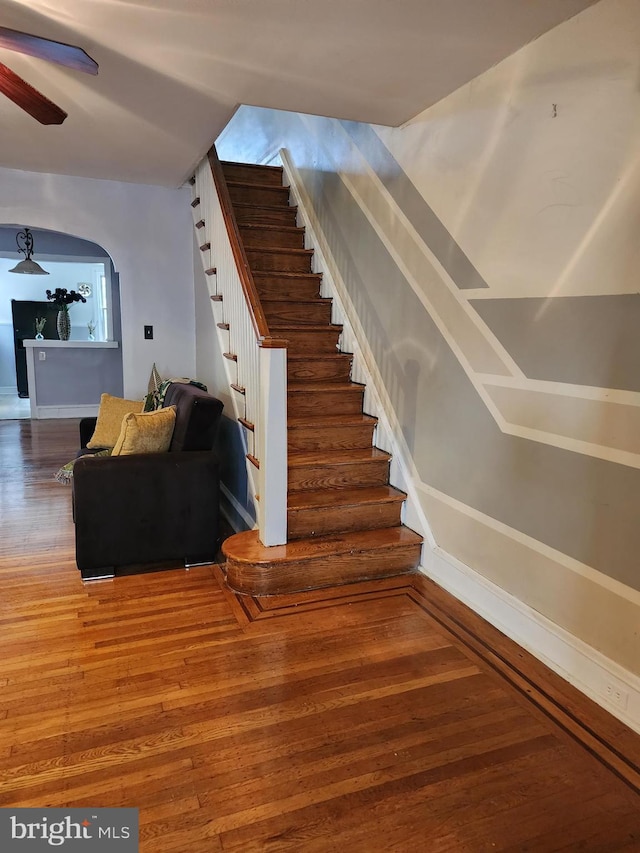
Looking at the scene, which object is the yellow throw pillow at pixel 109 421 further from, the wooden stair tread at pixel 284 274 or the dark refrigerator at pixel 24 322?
the dark refrigerator at pixel 24 322

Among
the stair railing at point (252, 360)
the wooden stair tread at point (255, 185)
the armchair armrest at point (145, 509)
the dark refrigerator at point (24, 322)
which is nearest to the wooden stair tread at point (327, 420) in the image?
the stair railing at point (252, 360)

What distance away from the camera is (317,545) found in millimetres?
2900

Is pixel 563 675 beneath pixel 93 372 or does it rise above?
beneath

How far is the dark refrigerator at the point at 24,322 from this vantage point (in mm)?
9422

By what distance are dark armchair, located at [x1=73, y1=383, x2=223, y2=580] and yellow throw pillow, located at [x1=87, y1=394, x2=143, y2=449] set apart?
107cm

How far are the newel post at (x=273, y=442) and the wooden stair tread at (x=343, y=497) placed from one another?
156 millimetres

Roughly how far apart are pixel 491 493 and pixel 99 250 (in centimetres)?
749

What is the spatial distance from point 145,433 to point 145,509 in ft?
1.36

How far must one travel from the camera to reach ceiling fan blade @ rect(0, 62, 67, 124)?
205 centimetres


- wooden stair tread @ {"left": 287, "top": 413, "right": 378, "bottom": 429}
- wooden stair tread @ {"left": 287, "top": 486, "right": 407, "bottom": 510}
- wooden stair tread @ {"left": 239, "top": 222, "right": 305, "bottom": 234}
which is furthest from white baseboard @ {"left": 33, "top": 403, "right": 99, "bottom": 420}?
wooden stair tread @ {"left": 287, "top": 486, "right": 407, "bottom": 510}

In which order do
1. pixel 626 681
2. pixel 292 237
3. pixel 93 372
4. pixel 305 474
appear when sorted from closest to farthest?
pixel 626 681, pixel 305 474, pixel 292 237, pixel 93 372

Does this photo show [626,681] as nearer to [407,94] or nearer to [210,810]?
[210,810]

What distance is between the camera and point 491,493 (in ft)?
8.22

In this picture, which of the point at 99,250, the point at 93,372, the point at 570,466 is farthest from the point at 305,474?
the point at 99,250
